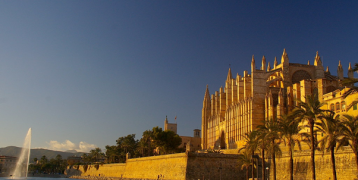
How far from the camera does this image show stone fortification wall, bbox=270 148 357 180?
90.8ft

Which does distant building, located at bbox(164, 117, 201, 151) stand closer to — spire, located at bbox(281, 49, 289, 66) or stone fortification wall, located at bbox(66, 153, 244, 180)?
spire, located at bbox(281, 49, 289, 66)

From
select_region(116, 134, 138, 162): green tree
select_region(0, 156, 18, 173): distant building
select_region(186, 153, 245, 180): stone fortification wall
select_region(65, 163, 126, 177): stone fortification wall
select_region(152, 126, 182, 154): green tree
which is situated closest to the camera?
select_region(186, 153, 245, 180): stone fortification wall

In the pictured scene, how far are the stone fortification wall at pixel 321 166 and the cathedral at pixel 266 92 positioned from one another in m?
12.8

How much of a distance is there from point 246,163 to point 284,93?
2309 cm

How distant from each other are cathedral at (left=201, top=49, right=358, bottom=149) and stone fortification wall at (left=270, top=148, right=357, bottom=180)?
12.8 m

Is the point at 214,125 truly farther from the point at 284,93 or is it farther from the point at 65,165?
the point at 65,165

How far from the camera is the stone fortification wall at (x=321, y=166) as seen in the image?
27672mm

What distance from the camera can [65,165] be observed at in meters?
116

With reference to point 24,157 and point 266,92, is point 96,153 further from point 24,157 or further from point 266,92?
point 266,92

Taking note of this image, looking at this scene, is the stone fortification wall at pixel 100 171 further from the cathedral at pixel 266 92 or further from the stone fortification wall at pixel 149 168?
the cathedral at pixel 266 92

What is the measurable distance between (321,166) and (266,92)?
99.4 ft

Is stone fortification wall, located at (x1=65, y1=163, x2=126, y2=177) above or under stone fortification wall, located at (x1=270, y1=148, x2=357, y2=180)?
under

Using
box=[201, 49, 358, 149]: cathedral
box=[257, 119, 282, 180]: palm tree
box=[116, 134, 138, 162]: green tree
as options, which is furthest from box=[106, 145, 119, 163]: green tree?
box=[257, 119, 282, 180]: palm tree

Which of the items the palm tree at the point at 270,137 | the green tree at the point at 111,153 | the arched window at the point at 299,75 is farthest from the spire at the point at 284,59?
the green tree at the point at 111,153
